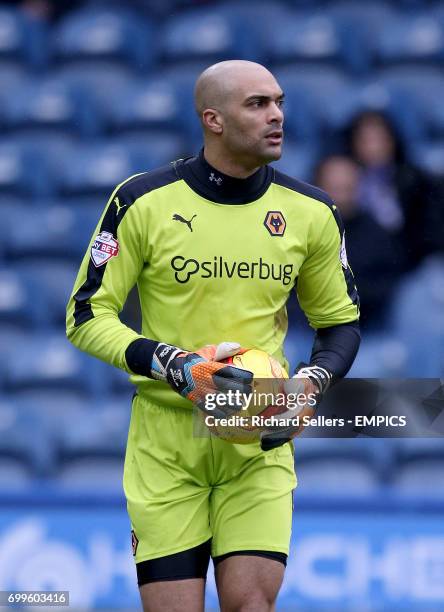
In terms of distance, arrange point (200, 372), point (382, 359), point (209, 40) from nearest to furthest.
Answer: point (200, 372)
point (382, 359)
point (209, 40)

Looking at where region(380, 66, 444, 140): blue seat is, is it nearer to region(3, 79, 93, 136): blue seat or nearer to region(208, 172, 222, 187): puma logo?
region(3, 79, 93, 136): blue seat

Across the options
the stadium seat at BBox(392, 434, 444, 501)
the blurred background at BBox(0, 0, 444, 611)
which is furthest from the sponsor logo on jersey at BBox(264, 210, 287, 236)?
the stadium seat at BBox(392, 434, 444, 501)

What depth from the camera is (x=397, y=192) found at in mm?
7562

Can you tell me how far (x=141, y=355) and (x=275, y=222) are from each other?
0.62 m

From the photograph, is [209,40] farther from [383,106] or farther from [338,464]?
[338,464]

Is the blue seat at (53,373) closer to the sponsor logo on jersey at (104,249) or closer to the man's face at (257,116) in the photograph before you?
the sponsor logo on jersey at (104,249)

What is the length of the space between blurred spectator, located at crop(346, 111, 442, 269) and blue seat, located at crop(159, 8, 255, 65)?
1.58 meters

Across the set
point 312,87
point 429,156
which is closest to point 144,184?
point 429,156

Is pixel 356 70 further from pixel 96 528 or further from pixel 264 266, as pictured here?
pixel 264 266

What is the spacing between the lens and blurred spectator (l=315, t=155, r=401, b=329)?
7.24 meters

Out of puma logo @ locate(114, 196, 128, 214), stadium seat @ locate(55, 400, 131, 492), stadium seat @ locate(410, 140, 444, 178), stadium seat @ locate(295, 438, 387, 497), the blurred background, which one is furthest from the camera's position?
stadium seat @ locate(410, 140, 444, 178)

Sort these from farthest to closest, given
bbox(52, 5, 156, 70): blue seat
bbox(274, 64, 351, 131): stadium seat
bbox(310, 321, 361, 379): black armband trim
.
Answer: bbox(52, 5, 156, 70): blue seat, bbox(274, 64, 351, 131): stadium seat, bbox(310, 321, 361, 379): black armband trim

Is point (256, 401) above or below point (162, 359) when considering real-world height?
below

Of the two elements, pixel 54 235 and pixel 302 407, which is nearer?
pixel 302 407
